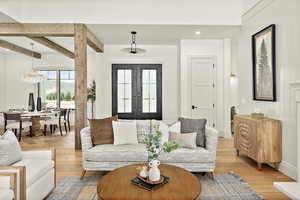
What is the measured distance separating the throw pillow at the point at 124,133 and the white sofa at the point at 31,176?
38.5 inches

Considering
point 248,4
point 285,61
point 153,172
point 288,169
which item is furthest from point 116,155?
point 248,4

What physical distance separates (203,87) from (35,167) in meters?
4.72

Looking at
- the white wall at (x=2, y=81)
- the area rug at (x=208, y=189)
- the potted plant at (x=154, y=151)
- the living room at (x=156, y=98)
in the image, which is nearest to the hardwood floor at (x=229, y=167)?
the living room at (x=156, y=98)

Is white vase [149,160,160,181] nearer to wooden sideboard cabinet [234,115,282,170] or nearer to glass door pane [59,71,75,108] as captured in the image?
A: wooden sideboard cabinet [234,115,282,170]

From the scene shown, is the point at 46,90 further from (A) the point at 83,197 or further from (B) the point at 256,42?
(B) the point at 256,42

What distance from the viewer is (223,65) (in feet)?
18.8

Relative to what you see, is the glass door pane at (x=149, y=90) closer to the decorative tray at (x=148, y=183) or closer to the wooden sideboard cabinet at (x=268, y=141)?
the wooden sideboard cabinet at (x=268, y=141)

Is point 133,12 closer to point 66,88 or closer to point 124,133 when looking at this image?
point 124,133

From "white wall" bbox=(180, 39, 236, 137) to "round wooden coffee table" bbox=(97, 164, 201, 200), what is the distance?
3.88 m

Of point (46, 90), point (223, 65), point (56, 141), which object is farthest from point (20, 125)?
point (223, 65)

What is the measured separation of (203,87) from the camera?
19.2 feet

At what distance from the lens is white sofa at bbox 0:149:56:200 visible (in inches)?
68.2

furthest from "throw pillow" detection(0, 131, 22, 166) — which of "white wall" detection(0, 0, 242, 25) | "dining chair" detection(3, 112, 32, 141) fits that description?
"dining chair" detection(3, 112, 32, 141)

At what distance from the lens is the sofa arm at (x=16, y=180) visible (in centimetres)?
172
